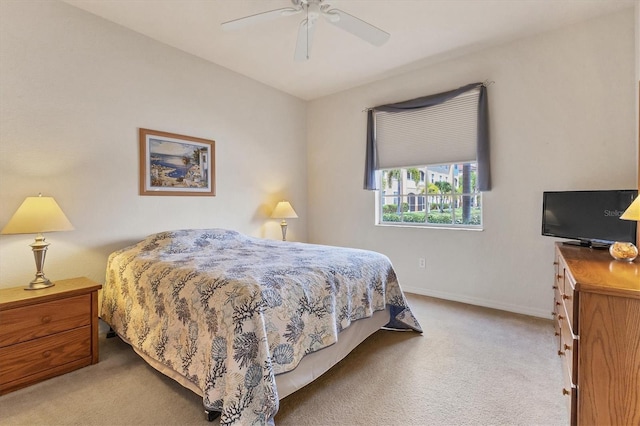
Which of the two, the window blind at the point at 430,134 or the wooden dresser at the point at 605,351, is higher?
the window blind at the point at 430,134

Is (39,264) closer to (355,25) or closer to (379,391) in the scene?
(379,391)

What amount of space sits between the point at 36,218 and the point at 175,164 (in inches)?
53.3

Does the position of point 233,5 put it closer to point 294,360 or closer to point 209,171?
point 209,171

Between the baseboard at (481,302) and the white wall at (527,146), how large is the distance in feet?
0.03

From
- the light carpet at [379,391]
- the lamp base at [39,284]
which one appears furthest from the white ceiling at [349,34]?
the light carpet at [379,391]

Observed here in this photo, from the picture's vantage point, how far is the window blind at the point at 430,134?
3.39m

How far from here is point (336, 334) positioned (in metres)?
1.95

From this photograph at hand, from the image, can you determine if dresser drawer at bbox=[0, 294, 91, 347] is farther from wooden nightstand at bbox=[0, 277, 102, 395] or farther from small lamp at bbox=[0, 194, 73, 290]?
small lamp at bbox=[0, 194, 73, 290]

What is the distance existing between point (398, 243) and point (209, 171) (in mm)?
2495

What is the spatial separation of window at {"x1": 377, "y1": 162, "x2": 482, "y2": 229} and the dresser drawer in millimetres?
3311

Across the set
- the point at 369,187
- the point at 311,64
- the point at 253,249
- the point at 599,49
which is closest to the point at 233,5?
the point at 311,64

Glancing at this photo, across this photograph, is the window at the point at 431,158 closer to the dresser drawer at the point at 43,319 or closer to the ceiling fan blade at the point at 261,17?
the ceiling fan blade at the point at 261,17

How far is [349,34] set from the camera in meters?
2.95

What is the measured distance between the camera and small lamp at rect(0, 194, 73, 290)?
6.75 ft
